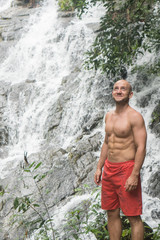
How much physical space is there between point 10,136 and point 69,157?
3924mm

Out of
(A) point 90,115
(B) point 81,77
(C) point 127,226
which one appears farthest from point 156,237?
(B) point 81,77

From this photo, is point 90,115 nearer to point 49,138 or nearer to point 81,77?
point 49,138

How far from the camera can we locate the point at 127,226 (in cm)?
349

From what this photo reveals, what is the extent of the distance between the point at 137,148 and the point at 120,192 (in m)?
0.52

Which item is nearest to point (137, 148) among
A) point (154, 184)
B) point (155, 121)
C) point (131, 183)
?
point (131, 183)

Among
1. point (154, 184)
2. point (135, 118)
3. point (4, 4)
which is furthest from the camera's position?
point (4, 4)

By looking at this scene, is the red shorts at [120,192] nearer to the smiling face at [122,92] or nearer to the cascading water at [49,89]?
the smiling face at [122,92]

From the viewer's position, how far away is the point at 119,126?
2711 mm

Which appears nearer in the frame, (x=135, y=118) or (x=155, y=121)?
(x=135, y=118)

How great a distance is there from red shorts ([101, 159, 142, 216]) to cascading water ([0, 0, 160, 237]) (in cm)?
231

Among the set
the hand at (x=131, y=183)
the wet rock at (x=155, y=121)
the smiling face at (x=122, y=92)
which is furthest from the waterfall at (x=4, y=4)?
the hand at (x=131, y=183)

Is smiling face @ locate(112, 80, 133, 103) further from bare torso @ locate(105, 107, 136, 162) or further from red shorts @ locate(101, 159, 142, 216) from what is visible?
red shorts @ locate(101, 159, 142, 216)

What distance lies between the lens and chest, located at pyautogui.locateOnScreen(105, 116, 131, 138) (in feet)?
8.70

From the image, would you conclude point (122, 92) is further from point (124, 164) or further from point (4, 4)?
point (4, 4)
